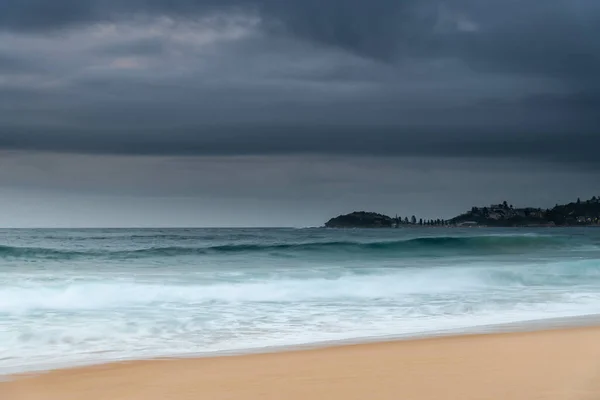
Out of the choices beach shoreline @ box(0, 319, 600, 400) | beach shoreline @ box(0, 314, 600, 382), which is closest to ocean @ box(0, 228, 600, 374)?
beach shoreline @ box(0, 314, 600, 382)

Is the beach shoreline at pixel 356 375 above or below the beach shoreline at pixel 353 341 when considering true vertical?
above

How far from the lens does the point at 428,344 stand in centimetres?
720

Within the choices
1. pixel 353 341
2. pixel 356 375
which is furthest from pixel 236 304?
pixel 356 375

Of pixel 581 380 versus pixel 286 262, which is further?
pixel 286 262

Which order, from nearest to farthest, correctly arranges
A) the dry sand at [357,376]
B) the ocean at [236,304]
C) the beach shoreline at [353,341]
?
1. the dry sand at [357,376]
2. the beach shoreline at [353,341]
3. the ocean at [236,304]

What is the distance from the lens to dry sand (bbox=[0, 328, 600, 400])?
5.05 m

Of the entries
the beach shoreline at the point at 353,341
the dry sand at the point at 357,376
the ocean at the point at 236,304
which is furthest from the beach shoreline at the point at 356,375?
the ocean at the point at 236,304

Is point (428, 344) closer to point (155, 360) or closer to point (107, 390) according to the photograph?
point (155, 360)

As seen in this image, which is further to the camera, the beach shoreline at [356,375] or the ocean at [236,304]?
the ocean at [236,304]

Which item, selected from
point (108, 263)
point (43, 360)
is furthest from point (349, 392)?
point (108, 263)

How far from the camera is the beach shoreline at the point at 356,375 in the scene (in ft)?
Result: 16.7

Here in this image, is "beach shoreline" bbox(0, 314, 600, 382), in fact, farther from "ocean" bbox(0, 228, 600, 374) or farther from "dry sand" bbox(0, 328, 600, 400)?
"dry sand" bbox(0, 328, 600, 400)

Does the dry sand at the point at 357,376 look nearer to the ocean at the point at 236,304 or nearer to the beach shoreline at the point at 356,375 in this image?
the beach shoreline at the point at 356,375

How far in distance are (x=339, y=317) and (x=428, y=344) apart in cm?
300
